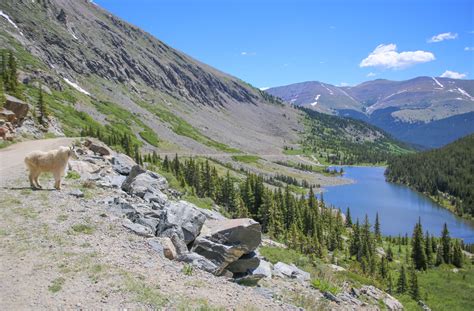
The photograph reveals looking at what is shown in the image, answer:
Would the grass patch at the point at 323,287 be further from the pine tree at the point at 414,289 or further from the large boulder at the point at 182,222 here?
the pine tree at the point at 414,289

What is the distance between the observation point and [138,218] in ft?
58.4

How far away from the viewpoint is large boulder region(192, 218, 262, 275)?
1631 centimetres

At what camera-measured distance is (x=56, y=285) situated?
1080cm

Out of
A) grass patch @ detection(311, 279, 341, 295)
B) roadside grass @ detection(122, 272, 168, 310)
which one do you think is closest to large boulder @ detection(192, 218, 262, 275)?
grass patch @ detection(311, 279, 341, 295)

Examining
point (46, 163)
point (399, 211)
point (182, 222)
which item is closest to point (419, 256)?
point (399, 211)

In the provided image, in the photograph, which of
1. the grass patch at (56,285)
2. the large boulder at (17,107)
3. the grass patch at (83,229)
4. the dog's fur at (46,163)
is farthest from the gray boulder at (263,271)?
the large boulder at (17,107)

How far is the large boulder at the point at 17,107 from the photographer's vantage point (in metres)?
46.0

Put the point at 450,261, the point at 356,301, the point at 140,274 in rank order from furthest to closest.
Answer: the point at 450,261, the point at 356,301, the point at 140,274

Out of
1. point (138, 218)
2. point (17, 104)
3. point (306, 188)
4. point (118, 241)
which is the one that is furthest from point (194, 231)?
point (306, 188)

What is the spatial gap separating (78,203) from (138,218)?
3.28 metres

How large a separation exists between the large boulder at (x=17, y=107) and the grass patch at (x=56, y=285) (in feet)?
141

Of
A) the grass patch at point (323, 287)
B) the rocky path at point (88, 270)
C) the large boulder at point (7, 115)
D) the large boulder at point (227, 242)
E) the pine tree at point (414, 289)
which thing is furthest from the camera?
the pine tree at point (414, 289)

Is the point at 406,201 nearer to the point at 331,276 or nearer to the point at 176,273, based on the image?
the point at 331,276

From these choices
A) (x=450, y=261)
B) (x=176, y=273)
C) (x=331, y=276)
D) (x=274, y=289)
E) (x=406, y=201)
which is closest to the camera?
(x=176, y=273)
